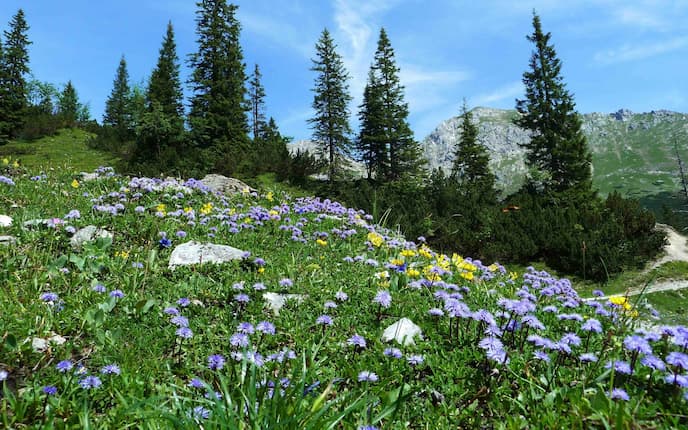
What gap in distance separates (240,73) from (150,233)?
2830cm

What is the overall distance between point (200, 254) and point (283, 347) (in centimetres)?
202

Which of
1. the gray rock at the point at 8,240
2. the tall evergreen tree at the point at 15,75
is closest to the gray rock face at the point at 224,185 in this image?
the gray rock at the point at 8,240

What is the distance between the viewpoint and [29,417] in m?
2.08

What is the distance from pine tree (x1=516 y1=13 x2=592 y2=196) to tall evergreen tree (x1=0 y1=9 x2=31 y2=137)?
40.9 metres

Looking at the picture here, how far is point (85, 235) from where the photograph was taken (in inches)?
192

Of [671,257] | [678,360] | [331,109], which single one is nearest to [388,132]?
[331,109]

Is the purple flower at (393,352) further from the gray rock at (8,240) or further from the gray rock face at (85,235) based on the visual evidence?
the gray rock at (8,240)

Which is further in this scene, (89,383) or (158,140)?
(158,140)

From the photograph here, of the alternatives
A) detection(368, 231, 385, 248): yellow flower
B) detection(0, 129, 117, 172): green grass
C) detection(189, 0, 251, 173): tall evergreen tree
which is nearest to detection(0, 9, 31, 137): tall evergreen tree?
detection(0, 129, 117, 172): green grass

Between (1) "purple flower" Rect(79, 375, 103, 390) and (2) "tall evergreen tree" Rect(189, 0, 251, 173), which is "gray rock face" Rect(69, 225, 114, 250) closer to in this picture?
(1) "purple flower" Rect(79, 375, 103, 390)

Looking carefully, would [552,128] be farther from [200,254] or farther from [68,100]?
[68,100]

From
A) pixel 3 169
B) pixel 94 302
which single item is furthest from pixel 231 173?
pixel 94 302

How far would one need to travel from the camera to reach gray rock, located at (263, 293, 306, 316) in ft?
12.0

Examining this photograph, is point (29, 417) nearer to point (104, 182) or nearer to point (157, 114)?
point (104, 182)
